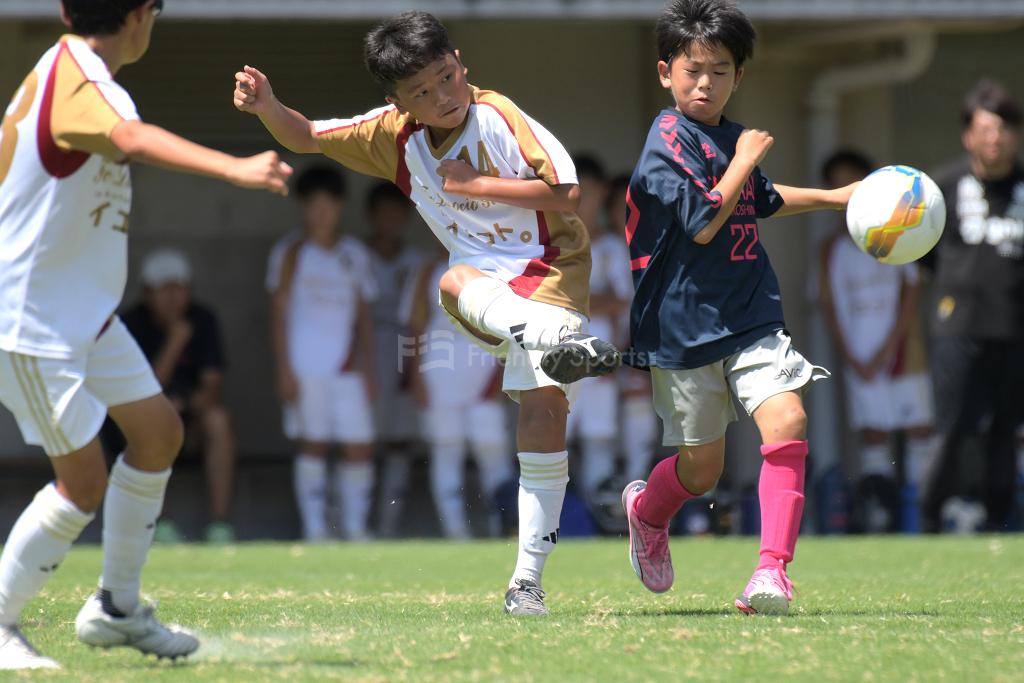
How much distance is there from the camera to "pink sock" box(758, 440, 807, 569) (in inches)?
209

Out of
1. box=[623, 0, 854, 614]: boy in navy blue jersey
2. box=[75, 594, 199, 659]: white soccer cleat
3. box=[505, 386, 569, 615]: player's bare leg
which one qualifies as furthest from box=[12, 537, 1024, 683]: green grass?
Answer: box=[623, 0, 854, 614]: boy in navy blue jersey

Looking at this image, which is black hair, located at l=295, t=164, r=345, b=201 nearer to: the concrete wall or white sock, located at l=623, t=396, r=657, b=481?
the concrete wall

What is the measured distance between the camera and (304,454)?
1098 centimetres

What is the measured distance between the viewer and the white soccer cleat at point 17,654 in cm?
420

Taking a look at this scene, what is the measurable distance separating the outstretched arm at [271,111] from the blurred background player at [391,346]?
5872mm

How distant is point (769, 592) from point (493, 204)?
162cm

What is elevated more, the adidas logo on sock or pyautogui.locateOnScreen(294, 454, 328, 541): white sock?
the adidas logo on sock

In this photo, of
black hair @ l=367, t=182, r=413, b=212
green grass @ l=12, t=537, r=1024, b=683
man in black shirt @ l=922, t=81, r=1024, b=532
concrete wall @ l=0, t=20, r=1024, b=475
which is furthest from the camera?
concrete wall @ l=0, t=20, r=1024, b=475

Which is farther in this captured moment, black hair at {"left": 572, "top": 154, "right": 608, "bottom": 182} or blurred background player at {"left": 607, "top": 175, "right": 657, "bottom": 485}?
blurred background player at {"left": 607, "top": 175, "right": 657, "bottom": 485}

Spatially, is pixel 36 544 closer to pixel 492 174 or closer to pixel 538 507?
pixel 538 507

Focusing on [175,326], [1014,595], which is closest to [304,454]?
[175,326]

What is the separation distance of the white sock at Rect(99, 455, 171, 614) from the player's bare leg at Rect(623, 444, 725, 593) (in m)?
2.03

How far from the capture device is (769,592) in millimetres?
5168

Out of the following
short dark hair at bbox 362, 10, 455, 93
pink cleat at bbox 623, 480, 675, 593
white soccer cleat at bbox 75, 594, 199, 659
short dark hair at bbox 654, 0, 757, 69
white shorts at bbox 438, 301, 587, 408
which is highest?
short dark hair at bbox 654, 0, 757, 69
